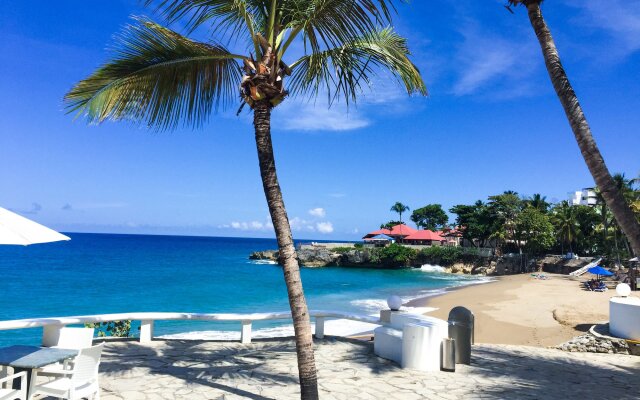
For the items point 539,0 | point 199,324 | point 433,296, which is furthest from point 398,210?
point 539,0

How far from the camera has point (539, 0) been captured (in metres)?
6.09

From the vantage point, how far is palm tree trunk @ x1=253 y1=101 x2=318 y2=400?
4488mm

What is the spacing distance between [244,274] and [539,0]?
167 ft

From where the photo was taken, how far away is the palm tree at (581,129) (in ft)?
15.9

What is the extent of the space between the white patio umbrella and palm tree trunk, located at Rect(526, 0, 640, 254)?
585 cm

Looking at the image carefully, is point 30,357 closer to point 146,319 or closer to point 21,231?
point 21,231

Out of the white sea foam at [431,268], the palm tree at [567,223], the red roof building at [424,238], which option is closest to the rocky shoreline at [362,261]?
the white sea foam at [431,268]

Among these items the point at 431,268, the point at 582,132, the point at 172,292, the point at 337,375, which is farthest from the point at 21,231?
the point at 431,268

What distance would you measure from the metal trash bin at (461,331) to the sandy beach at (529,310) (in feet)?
34.2

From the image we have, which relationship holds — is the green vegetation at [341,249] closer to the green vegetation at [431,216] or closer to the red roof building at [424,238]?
the red roof building at [424,238]

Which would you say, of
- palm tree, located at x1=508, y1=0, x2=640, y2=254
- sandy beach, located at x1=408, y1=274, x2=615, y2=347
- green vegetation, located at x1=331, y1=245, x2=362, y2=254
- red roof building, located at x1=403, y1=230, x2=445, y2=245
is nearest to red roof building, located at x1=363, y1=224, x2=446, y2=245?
red roof building, located at x1=403, y1=230, x2=445, y2=245

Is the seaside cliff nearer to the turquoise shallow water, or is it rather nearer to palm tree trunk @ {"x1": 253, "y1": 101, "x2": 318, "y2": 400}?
the turquoise shallow water

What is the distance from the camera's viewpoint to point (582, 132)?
538 cm

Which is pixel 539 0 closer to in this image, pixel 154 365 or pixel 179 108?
pixel 179 108
